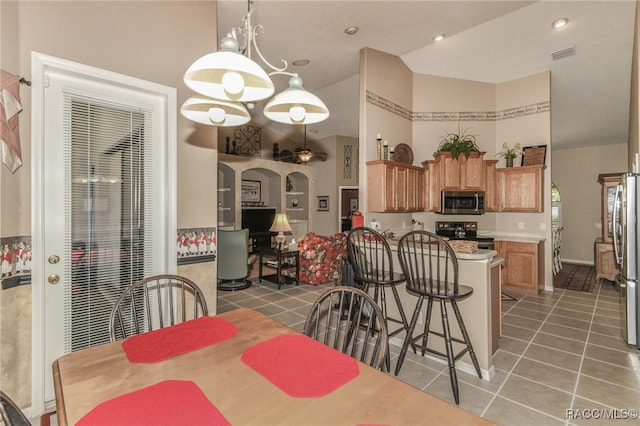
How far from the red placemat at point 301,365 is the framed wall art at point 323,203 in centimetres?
794

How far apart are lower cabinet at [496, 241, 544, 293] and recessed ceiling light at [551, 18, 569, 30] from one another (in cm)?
301

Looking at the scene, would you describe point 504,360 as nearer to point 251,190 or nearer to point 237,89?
point 237,89

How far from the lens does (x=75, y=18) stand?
220cm

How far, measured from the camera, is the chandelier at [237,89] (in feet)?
4.14

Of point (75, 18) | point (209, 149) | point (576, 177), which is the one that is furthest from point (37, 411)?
point (576, 177)

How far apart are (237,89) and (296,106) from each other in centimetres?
47

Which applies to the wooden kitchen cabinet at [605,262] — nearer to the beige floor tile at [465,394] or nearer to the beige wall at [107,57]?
the beige floor tile at [465,394]

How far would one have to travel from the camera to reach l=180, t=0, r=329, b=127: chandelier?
1.26 m

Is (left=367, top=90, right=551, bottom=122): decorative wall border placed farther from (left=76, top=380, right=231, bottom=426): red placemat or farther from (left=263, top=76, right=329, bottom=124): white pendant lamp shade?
(left=76, top=380, right=231, bottom=426): red placemat

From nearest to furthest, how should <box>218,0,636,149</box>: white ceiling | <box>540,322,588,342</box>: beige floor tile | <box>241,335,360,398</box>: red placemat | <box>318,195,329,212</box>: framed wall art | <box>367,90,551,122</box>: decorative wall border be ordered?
<box>241,335,360,398</box>: red placemat < <box>540,322,588,342</box>: beige floor tile < <box>218,0,636,149</box>: white ceiling < <box>367,90,551,122</box>: decorative wall border < <box>318,195,329,212</box>: framed wall art

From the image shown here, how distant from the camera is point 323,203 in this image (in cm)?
950

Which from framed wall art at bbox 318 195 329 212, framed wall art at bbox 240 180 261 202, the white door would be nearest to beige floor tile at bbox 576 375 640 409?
the white door

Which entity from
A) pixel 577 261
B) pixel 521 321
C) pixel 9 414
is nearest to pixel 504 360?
pixel 521 321

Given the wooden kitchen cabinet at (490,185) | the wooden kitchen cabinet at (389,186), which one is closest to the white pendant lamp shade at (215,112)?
the wooden kitchen cabinet at (389,186)
